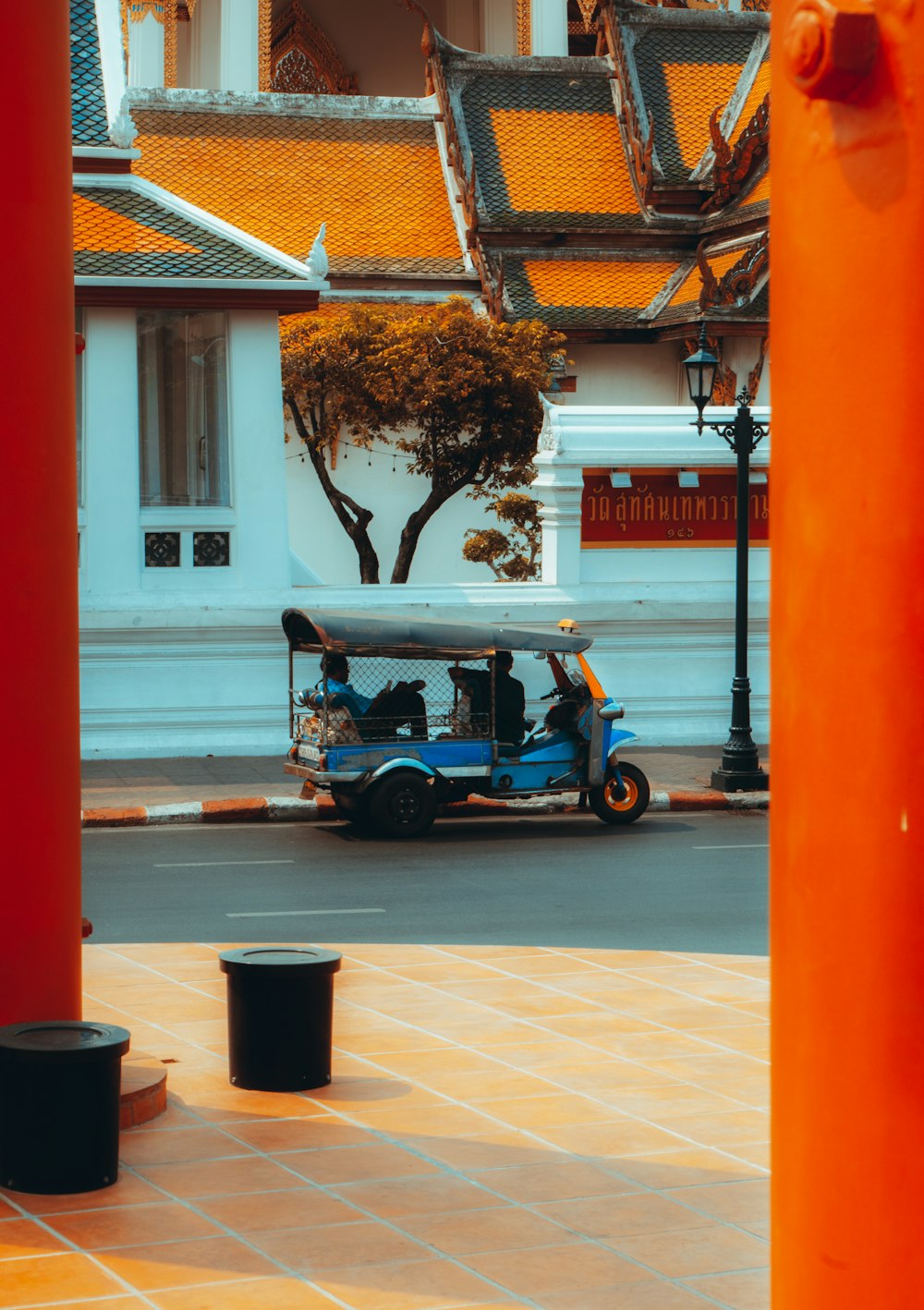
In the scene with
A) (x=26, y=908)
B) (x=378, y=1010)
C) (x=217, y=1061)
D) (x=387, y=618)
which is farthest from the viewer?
(x=387, y=618)

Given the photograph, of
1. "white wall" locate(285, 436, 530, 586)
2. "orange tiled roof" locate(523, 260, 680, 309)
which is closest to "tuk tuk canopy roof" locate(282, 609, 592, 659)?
"white wall" locate(285, 436, 530, 586)

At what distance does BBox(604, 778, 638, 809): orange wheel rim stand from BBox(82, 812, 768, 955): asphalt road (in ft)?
0.69

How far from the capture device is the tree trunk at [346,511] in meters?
25.9

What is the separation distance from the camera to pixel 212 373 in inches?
777

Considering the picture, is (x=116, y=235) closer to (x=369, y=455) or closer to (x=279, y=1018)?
(x=369, y=455)

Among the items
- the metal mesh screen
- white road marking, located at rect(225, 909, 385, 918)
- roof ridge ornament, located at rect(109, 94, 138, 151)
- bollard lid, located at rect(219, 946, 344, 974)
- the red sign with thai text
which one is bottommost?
white road marking, located at rect(225, 909, 385, 918)

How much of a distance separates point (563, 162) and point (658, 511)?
13.2 metres

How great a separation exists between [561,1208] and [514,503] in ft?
59.0

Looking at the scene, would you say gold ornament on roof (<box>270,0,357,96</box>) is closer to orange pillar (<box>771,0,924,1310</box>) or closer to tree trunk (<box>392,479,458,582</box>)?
tree trunk (<box>392,479,458,582</box>)

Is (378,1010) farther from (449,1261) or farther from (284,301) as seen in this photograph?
(284,301)

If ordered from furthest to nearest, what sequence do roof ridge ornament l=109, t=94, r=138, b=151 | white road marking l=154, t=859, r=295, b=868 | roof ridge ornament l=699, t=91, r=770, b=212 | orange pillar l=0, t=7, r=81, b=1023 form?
roof ridge ornament l=699, t=91, r=770, b=212
roof ridge ornament l=109, t=94, r=138, b=151
white road marking l=154, t=859, r=295, b=868
orange pillar l=0, t=7, r=81, b=1023

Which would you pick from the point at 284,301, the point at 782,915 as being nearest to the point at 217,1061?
the point at 782,915

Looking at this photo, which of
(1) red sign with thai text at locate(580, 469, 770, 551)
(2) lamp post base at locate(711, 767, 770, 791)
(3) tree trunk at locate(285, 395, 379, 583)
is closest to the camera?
(2) lamp post base at locate(711, 767, 770, 791)

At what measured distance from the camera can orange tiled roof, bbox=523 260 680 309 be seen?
96.6 ft
